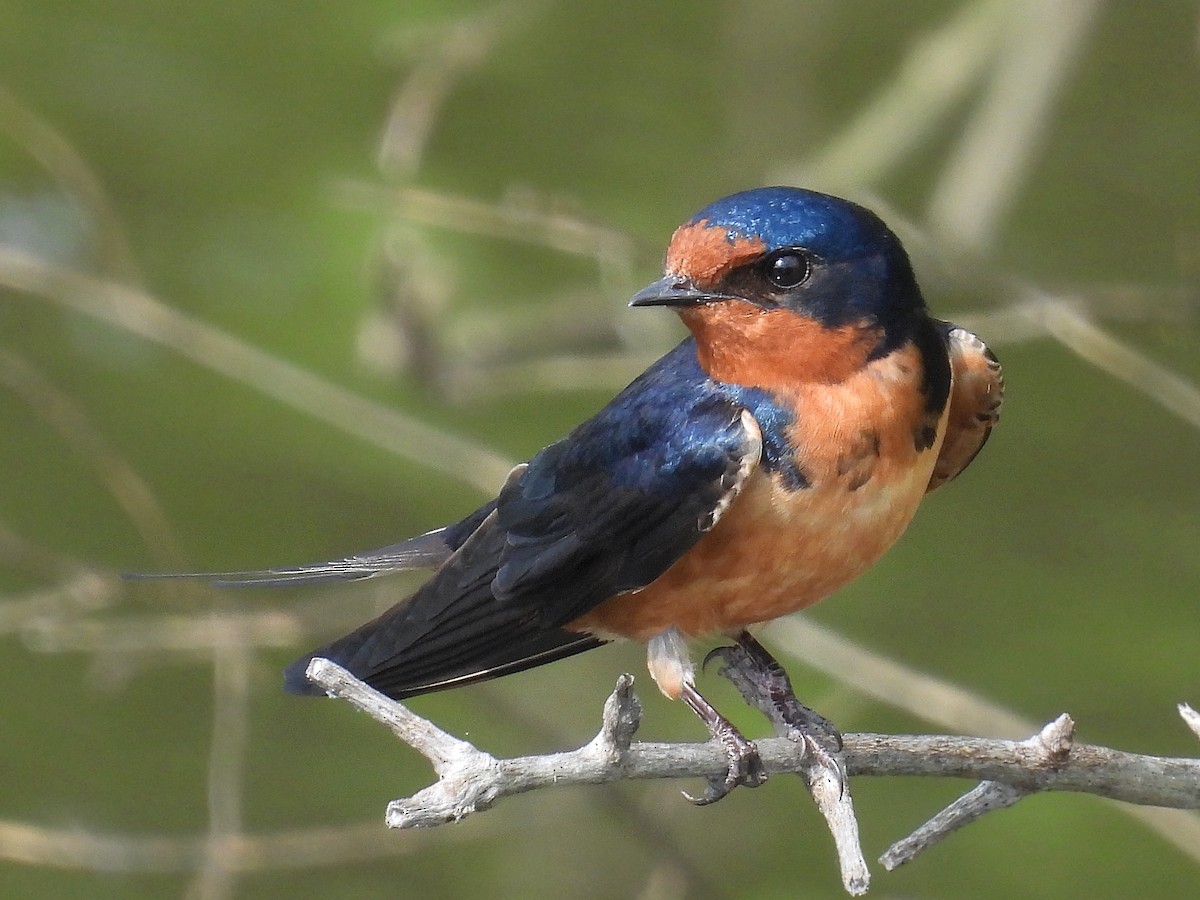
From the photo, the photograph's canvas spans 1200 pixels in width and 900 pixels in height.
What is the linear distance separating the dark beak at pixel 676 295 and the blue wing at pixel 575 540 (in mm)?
137

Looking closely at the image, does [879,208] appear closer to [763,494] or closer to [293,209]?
[763,494]

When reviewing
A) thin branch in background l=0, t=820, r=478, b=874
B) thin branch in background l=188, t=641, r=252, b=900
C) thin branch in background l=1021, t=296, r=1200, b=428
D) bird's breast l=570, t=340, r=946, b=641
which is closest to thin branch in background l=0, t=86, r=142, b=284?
thin branch in background l=188, t=641, r=252, b=900

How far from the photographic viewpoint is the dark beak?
2.30 metres

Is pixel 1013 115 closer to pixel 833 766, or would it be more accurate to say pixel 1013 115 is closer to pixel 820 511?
pixel 820 511

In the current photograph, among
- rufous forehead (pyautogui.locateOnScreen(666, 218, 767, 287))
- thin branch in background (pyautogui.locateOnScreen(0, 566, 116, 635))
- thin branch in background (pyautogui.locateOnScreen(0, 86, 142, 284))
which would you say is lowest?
rufous forehead (pyautogui.locateOnScreen(666, 218, 767, 287))

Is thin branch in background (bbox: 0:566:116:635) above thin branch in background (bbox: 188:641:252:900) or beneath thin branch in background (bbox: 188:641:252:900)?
above

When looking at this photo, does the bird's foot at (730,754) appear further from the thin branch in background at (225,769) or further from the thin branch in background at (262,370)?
the thin branch in background at (225,769)

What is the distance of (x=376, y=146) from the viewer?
15.2ft

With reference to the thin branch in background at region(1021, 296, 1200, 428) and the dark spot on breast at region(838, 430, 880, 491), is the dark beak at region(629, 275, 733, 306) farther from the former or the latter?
the thin branch in background at region(1021, 296, 1200, 428)

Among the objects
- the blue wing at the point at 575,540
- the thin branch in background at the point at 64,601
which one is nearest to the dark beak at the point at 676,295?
the blue wing at the point at 575,540

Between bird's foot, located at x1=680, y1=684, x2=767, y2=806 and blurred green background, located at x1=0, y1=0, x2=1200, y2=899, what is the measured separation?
1.47 metres

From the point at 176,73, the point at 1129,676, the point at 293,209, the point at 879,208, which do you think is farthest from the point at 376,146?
the point at 1129,676

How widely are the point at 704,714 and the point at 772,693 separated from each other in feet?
0.83

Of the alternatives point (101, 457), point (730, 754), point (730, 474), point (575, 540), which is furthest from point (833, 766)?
point (101, 457)
